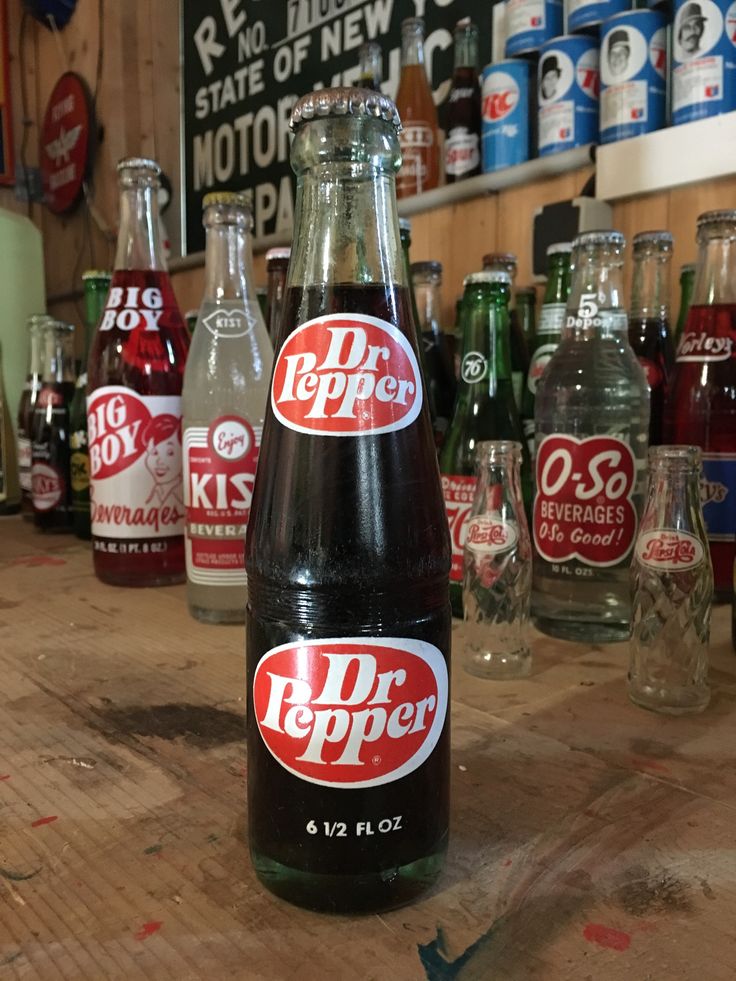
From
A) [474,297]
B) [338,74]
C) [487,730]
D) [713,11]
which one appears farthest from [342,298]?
[338,74]

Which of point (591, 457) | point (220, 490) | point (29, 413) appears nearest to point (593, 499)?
point (591, 457)

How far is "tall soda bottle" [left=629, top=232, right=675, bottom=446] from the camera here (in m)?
0.98

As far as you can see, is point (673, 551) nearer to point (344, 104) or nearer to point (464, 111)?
point (344, 104)

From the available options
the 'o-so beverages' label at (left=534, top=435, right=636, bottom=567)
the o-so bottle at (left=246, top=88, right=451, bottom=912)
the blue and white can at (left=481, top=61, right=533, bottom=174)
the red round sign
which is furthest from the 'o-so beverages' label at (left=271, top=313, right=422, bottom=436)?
the red round sign

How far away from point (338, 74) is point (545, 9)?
1.87 ft

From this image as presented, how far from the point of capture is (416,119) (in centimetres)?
142

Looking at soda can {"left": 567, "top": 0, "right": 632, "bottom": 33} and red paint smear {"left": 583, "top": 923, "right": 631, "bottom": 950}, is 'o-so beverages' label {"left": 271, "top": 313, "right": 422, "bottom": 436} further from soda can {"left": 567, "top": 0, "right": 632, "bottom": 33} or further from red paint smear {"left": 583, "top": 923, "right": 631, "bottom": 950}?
soda can {"left": 567, "top": 0, "right": 632, "bottom": 33}

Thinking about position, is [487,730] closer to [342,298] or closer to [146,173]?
[342,298]

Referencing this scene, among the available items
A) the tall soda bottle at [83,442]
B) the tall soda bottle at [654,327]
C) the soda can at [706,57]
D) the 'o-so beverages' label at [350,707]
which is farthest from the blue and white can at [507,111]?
the 'o-so beverages' label at [350,707]

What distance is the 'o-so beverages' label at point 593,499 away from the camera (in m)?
0.75

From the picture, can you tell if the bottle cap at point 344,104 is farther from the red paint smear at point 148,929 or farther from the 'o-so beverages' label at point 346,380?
the red paint smear at point 148,929

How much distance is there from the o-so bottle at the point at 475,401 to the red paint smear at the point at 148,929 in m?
0.51

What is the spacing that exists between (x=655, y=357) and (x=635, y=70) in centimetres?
41

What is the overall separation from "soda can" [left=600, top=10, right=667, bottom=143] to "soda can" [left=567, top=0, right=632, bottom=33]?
0.09 feet
